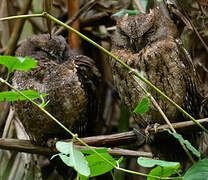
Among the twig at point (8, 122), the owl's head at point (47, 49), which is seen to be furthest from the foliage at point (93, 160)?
the twig at point (8, 122)

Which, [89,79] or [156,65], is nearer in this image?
[156,65]

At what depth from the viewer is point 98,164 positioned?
1289 millimetres

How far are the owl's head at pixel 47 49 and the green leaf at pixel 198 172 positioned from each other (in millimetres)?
1402

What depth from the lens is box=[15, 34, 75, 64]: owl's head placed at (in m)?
2.45

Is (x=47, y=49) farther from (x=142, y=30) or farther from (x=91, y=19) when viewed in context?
(x=91, y=19)

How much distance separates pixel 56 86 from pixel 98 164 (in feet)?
3.82

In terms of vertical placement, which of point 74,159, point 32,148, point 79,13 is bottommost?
point 74,159

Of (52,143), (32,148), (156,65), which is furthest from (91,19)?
(32,148)

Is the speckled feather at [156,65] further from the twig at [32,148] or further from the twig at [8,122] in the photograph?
the twig at [8,122]

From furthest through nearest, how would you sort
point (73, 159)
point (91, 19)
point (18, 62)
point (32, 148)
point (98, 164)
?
1. point (91, 19)
2. point (32, 148)
3. point (98, 164)
4. point (18, 62)
5. point (73, 159)

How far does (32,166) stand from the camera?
2.56 metres

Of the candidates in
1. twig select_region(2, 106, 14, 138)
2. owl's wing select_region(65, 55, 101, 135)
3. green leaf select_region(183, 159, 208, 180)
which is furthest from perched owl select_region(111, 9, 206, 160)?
green leaf select_region(183, 159, 208, 180)

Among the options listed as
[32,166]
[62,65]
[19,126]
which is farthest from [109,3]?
[32,166]

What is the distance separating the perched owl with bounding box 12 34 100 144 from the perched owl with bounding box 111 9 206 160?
24 cm
